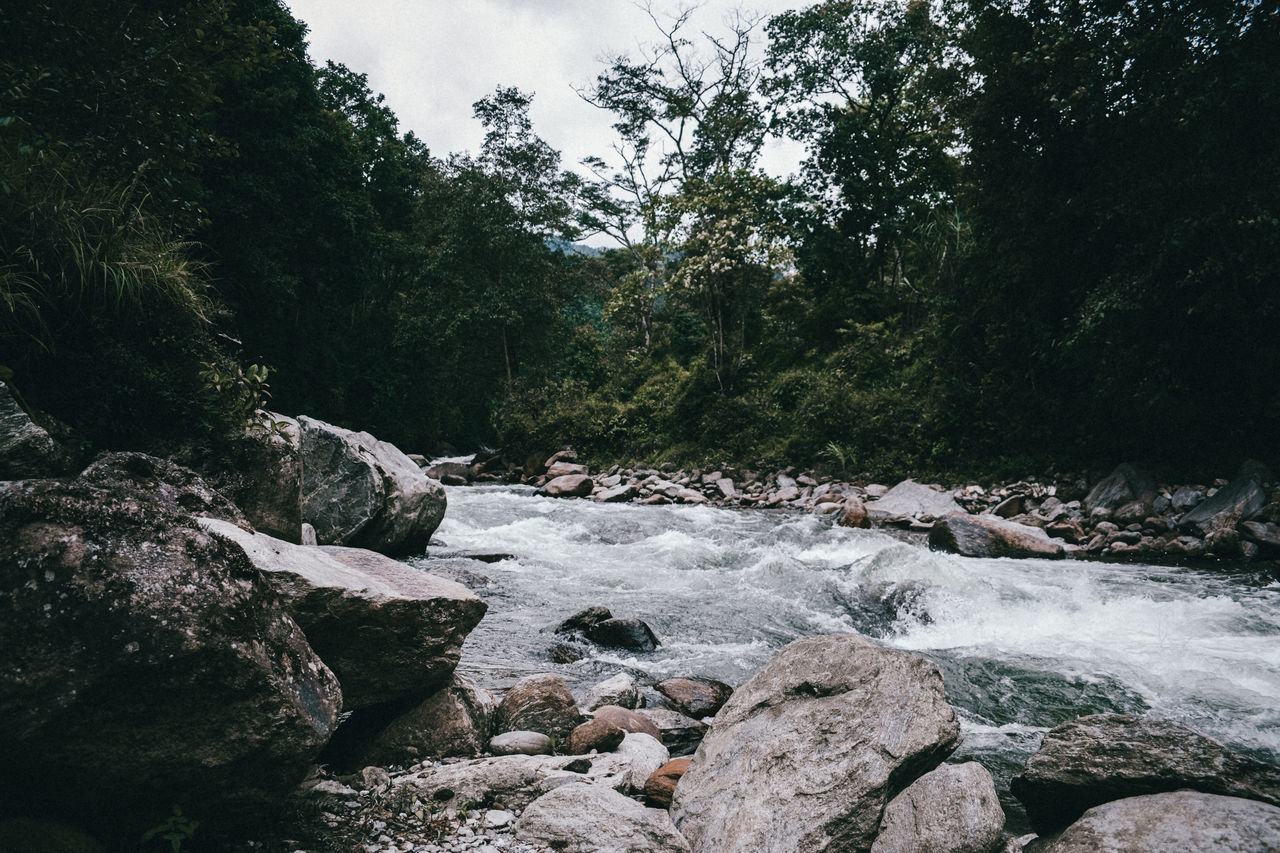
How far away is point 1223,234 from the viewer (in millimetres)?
8641

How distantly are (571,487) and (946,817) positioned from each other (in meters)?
14.9

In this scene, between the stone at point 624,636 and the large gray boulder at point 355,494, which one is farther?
the large gray boulder at point 355,494

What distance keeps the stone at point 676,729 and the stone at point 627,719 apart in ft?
0.12

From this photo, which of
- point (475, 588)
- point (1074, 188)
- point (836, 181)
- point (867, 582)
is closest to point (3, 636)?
point (475, 588)

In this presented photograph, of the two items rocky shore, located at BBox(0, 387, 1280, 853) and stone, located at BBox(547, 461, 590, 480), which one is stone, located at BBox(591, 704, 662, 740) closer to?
rocky shore, located at BBox(0, 387, 1280, 853)

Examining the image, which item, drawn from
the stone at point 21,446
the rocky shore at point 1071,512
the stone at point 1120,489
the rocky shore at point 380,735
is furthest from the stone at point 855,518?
the stone at point 21,446

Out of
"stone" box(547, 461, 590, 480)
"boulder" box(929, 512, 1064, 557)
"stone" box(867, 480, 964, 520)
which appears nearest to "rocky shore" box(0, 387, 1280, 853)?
"boulder" box(929, 512, 1064, 557)

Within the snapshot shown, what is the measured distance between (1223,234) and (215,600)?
473 inches

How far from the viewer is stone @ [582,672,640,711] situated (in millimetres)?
4602

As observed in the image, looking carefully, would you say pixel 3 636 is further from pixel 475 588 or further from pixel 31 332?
pixel 475 588

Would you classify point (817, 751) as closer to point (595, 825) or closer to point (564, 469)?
point (595, 825)

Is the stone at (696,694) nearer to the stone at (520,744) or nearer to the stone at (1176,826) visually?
the stone at (520,744)

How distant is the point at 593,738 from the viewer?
3.86 metres

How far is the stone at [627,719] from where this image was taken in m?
4.10
